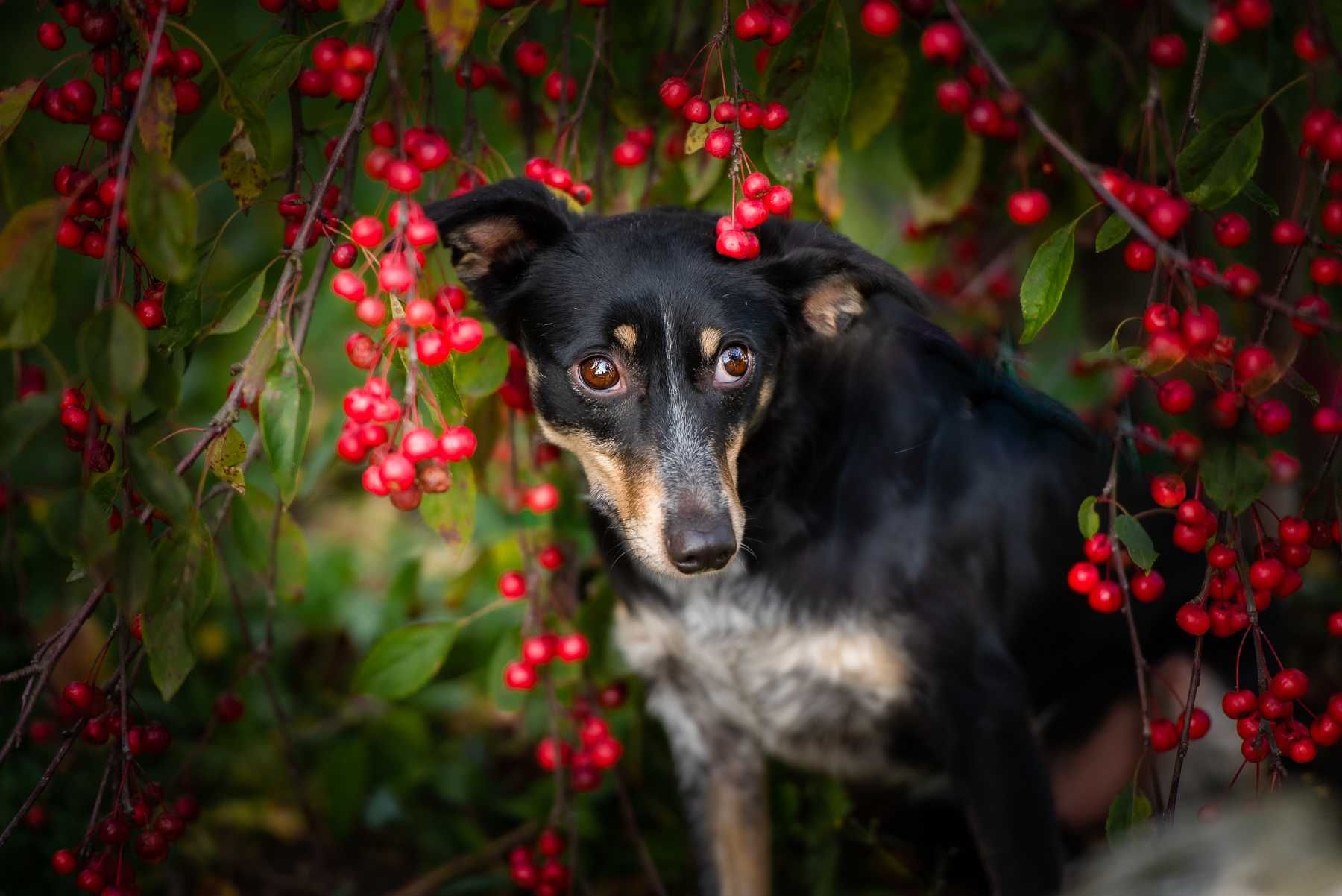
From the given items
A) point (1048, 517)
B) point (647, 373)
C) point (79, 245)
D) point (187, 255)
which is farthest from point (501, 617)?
point (187, 255)

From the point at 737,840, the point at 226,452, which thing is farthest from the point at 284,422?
the point at 737,840

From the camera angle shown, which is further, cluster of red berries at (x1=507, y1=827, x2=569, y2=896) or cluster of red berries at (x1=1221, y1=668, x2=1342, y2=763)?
cluster of red berries at (x1=507, y1=827, x2=569, y2=896)

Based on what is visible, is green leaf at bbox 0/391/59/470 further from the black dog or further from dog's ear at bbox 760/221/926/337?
dog's ear at bbox 760/221/926/337

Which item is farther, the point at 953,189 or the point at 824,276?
the point at 953,189

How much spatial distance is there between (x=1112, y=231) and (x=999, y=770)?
1.22 meters

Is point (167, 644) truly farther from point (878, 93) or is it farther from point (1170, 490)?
point (878, 93)

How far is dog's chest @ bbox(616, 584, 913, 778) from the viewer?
246cm

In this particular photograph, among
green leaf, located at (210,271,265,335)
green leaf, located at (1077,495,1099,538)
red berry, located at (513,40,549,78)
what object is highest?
red berry, located at (513,40,549,78)

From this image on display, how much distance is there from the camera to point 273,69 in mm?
1791

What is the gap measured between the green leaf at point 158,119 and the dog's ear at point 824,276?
1.22 meters

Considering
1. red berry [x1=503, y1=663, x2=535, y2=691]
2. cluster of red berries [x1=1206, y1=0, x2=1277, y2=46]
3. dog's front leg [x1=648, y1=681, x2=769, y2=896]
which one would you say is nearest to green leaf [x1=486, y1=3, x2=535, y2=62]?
cluster of red berries [x1=1206, y1=0, x2=1277, y2=46]

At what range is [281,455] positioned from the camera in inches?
64.8

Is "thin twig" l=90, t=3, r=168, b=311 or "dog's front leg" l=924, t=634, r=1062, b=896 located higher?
"thin twig" l=90, t=3, r=168, b=311

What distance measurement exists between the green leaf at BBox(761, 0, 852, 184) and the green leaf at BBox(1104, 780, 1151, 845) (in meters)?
1.24
